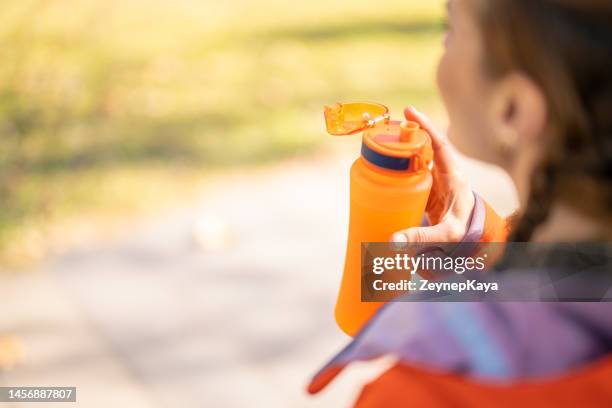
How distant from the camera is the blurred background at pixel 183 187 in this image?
8.05ft

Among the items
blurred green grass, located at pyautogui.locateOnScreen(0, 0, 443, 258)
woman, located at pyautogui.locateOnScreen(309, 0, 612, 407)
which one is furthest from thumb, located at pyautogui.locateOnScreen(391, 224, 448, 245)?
blurred green grass, located at pyautogui.locateOnScreen(0, 0, 443, 258)

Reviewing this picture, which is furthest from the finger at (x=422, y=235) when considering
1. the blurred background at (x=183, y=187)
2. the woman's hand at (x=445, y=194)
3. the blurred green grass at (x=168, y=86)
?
the blurred green grass at (x=168, y=86)

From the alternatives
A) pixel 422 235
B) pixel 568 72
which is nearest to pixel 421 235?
pixel 422 235

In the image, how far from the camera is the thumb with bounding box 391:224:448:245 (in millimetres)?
1108

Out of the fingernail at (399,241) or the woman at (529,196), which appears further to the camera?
the fingernail at (399,241)

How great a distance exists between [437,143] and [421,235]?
162 millimetres

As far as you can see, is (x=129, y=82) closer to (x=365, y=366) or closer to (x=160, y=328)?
A: (x=160, y=328)

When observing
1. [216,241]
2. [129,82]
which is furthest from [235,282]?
[129,82]

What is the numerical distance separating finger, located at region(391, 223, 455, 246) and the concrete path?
126 centimetres

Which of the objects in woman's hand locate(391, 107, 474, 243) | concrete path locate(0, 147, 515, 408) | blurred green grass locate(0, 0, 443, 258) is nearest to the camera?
woman's hand locate(391, 107, 474, 243)

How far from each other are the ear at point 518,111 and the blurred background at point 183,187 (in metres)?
1.60

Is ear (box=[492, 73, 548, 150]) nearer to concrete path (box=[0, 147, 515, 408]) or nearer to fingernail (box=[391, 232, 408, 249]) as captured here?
fingernail (box=[391, 232, 408, 249])

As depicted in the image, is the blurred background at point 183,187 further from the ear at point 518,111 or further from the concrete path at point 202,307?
the ear at point 518,111

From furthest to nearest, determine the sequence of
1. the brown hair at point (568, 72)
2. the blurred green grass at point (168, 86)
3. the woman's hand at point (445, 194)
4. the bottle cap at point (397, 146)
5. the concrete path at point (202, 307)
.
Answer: the blurred green grass at point (168, 86) → the concrete path at point (202, 307) → the woman's hand at point (445, 194) → the bottle cap at point (397, 146) → the brown hair at point (568, 72)
